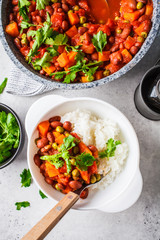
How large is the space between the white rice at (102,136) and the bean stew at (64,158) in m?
0.06

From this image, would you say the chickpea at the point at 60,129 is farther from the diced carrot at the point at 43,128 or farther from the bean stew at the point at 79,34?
the bean stew at the point at 79,34

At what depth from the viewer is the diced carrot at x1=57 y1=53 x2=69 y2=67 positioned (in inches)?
78.4

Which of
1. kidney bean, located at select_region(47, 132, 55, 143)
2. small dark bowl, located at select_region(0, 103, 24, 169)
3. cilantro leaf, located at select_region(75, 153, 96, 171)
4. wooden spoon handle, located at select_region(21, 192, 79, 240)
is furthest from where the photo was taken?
small dark bowl, located at select_region(0, 103, 24, 169)

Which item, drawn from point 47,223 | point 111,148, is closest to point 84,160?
point 111,148

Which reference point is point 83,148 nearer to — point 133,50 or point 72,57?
point 72,57

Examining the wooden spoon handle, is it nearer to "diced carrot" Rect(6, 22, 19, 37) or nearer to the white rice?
the white rice

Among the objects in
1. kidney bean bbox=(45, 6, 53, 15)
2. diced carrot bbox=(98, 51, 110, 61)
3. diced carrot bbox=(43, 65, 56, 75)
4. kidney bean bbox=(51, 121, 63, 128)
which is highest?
kidney bean bbox=(45, 6, 53, 15)

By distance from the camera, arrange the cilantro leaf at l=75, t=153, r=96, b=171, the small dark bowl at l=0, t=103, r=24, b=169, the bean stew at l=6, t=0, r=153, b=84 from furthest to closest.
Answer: the small dark bowl at l=0, t=103, r=24, b=169 < the bean stew at l=6, t=0, r=153, b=84 < the cilantro leaf at l=75, t=153, r=96, b=171

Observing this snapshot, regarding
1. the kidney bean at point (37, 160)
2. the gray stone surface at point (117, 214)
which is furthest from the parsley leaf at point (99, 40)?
the kidney bean at point (37, 160)

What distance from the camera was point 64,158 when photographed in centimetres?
191

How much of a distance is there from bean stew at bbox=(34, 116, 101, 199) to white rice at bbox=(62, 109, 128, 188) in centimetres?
6

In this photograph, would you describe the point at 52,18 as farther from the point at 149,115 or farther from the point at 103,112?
the point at 149,115

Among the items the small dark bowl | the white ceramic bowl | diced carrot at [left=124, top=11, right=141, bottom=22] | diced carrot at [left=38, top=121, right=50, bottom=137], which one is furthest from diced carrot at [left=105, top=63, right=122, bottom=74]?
the small dark bowl

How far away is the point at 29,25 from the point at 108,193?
1.40 meters
